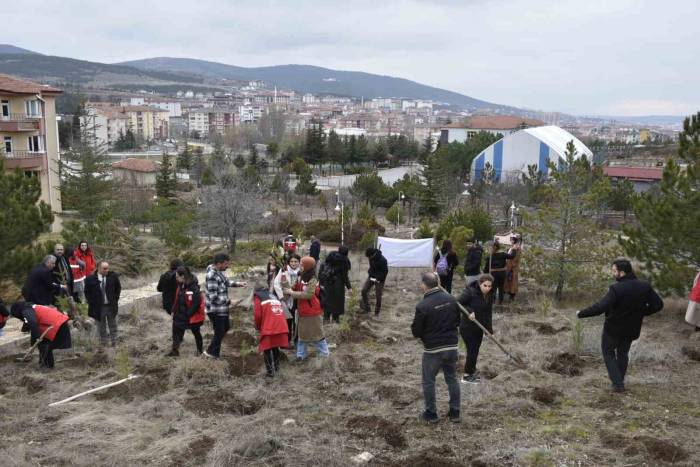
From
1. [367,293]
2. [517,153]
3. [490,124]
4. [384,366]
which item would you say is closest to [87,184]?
[367,293]

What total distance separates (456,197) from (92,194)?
18.8m

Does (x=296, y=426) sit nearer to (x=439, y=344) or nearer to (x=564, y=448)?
(x=439, y=344)

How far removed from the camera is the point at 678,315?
10.1 meters

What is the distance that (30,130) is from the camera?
A: 28.4 m

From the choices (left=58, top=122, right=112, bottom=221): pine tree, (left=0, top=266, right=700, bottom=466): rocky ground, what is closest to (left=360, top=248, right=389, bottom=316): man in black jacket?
(left=0, top=266, right=700, bottom=466): rocky ground

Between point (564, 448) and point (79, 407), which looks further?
point (79, 407)

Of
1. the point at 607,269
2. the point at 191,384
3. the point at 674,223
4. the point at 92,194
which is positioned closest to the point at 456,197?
the point at 92,194

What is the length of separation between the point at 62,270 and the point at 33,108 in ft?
76.8

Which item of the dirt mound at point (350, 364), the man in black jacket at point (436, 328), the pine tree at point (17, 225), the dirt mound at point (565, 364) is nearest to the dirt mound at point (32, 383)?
the dirt mound at point (350, 364)

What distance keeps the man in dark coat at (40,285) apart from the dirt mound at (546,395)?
6270 mm

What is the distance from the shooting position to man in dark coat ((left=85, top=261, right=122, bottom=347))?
7898 mm

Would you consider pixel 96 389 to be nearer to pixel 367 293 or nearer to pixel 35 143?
pixel 367 293

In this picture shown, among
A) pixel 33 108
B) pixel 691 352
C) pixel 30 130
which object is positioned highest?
pixel 33 108

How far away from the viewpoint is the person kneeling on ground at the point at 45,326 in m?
7.17
